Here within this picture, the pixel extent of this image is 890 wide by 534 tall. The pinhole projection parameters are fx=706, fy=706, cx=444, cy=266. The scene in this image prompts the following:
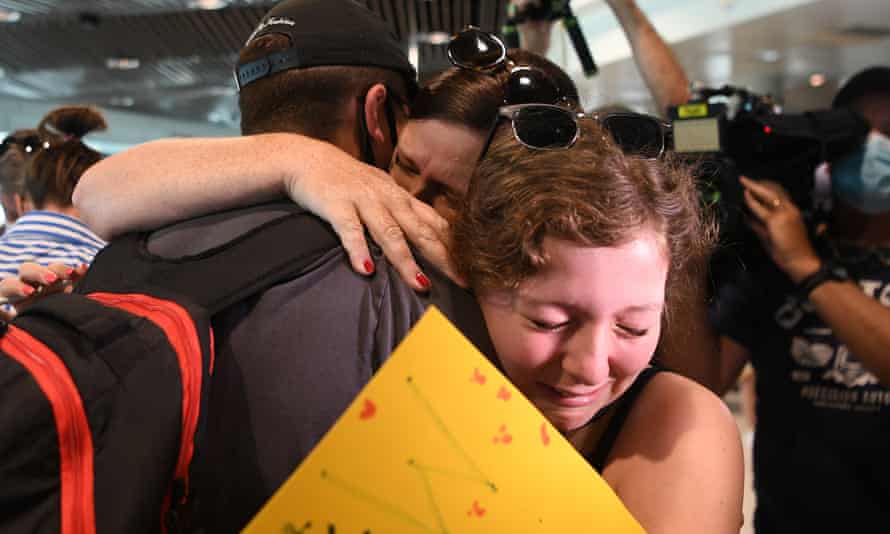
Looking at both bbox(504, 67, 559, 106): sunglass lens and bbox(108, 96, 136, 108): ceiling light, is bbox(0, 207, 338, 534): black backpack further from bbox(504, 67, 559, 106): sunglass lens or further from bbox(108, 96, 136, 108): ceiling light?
bbox(108, 96, 136, 108): ceiling light

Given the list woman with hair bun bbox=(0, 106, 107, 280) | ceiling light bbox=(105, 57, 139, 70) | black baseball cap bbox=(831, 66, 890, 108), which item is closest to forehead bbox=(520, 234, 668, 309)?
black baseball cap bbox=(831, 66, 890, 108)

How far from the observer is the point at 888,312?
1.26 m

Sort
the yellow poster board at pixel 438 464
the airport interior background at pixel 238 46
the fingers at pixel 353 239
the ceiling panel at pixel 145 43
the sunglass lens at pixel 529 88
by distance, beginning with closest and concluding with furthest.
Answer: the yellow poster board at pixel 438 464 < the fingers at pixel 353 239 < the sunglass lens at pixel 529 88 < the ceiling panel at pixel 145 43 < the airport interior background at pixel 238 46

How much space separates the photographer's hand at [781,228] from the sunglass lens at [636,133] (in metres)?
0.79

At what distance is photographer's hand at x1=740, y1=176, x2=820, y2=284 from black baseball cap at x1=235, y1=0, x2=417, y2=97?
0.82 metres

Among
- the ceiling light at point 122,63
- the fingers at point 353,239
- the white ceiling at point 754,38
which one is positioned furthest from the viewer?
the ceiling light at point 122,63

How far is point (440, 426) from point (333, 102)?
56cm

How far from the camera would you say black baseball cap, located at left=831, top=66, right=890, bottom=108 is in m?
1.40

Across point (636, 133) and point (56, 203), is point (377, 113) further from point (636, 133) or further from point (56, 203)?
point (56, 203)

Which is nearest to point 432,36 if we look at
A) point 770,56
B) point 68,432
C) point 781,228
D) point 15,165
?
point 15,165

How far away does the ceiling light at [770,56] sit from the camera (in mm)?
5708

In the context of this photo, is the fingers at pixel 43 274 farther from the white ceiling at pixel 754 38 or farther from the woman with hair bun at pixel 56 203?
the white ceiling at pixel 754 38

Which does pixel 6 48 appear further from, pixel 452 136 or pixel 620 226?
pixel 620 226

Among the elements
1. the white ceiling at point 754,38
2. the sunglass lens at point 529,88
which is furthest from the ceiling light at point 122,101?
the sunglass lens at point 529,88
